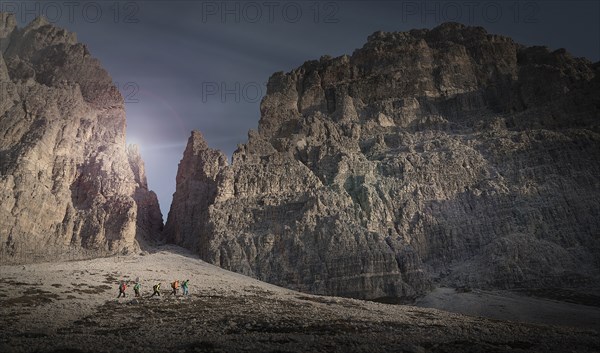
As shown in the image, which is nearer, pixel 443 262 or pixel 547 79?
pixel 443 262

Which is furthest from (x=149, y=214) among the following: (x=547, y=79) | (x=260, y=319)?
(x=547, y=79)

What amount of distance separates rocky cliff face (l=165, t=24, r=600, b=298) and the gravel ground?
25.3 metres

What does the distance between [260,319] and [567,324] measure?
157ft

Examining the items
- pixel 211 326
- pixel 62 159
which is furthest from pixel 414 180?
pixel 211 326

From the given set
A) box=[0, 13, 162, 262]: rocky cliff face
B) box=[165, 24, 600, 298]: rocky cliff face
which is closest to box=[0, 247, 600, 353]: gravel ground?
box=[0, 13, 162, 262]: rocky cliff face

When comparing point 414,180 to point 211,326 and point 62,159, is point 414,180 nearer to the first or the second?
point 62,159

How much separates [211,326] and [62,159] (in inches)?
2972

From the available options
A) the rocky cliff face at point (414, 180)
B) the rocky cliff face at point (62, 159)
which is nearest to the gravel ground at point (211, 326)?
the rocky cliff face at point (62, 159)

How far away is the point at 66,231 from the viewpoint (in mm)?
84250

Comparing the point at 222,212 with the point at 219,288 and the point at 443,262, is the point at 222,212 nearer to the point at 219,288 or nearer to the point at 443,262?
the point at 219,288

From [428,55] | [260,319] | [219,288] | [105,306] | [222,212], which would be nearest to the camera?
[260,319]

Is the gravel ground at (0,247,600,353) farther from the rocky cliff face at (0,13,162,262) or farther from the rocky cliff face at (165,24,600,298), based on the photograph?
the rocky cliff face at (165,24,600,298)

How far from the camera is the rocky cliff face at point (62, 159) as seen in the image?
3164 inches

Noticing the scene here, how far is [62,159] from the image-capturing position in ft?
303
